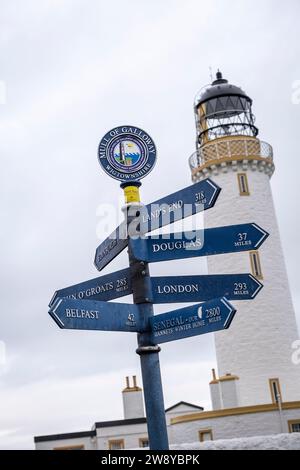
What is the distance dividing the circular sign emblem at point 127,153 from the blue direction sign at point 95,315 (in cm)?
156

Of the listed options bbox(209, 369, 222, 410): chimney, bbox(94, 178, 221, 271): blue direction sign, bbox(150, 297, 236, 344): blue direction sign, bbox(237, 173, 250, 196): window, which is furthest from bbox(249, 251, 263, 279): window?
bbox(150, 297, 236, 344): blue direction sign

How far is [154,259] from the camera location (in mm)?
7254

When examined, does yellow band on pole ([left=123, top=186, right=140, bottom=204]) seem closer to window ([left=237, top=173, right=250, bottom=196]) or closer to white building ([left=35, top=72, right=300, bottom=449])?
white building ([left=35, top=72, right=300, bottom=449])

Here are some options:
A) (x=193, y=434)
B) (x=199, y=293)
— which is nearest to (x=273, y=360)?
(x=193, y=434)

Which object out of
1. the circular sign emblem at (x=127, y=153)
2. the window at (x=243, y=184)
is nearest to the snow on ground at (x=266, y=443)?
the circular sign emblem at (x=127, y=153)

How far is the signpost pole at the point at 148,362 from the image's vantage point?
6.81 metres

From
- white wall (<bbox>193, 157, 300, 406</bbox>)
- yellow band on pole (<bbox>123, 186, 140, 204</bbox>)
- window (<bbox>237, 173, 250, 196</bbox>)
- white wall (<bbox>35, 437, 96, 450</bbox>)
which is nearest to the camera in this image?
yellow band on pole (<bbox>123, 186, 140, 204</bbox>)

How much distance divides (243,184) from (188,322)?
68.7ft

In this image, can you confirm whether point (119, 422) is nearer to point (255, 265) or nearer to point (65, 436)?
point (65, 436)

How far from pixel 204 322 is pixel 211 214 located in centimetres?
2055

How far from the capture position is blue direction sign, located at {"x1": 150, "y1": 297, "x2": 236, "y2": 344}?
6707 millimetres

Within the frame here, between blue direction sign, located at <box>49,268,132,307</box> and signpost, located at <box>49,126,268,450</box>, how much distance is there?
0.01 metres
